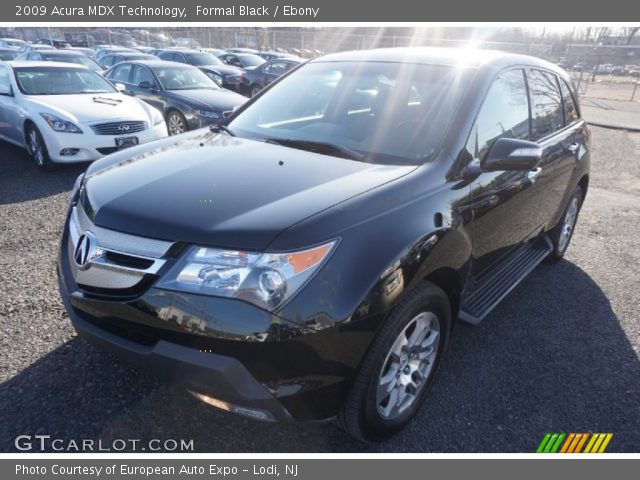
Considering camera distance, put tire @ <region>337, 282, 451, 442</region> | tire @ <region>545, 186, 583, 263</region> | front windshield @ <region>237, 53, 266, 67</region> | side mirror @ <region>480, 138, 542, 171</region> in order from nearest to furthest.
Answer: tire @ <region>337, 282, 451, 442</region>, side mirror @ <region>480, 138, 542, 171</region>, tire @ <region>545, 186, 583, 263</region>, front windshield @ <region>237, 53, 266, 67</region>

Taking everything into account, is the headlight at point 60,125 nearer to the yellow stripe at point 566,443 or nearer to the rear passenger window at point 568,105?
the rear passenger window at point 568,105

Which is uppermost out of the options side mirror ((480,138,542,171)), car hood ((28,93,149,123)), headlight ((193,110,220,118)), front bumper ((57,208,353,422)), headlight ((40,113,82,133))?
side mirror ((480,138,542,171))

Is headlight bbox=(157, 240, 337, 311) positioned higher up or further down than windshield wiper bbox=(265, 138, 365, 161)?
further down

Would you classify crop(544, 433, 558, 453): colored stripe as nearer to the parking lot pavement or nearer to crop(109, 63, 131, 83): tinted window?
the parking lot pavement

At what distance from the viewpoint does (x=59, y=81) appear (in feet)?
25.0

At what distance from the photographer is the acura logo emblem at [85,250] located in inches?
80.6

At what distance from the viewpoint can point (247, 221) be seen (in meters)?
1.88

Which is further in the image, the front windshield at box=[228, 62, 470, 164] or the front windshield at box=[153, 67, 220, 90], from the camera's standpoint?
the front windshield at box=[153, 67, 220, 90]

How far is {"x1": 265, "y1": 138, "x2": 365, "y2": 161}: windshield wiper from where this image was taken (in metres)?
2.61

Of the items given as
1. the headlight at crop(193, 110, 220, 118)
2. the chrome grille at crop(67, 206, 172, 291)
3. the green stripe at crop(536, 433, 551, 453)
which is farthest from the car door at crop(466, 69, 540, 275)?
the headlight at crop(193, 110, 220, 118)

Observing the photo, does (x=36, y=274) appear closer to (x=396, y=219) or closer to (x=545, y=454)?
(x=396, y=219)

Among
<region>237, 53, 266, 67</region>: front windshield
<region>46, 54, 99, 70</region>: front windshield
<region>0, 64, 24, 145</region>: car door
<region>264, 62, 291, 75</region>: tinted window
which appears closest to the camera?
<region>0, 64, 24, 145</region>: car door

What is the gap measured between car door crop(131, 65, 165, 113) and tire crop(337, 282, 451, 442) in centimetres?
816

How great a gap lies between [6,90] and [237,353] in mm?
7743
